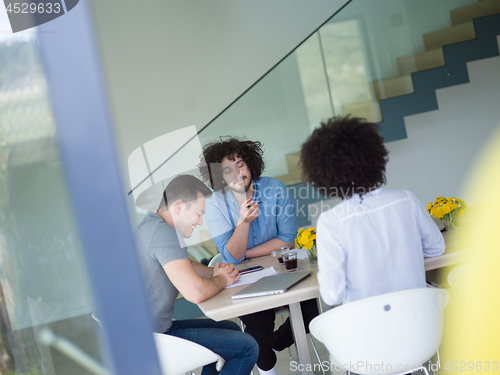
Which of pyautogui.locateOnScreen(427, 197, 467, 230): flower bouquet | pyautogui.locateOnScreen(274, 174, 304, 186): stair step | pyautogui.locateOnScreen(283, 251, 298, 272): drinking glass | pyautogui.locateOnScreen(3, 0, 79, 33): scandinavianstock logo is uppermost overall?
pyautogui.locateOnScreen(3, 0, 79, 33): scandinavianstock logo

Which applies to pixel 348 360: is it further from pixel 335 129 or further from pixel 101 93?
pixel 101 93

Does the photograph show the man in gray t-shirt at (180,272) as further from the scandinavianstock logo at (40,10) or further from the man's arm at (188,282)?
the scandinavianstock logo at (40,10)

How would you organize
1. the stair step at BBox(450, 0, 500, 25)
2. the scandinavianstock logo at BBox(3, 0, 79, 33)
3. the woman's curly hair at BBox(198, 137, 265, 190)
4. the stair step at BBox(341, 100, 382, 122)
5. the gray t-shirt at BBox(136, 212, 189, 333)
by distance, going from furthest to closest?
the stair step at BBox(450, 0, 500, 25) → the stair step at BBox(341, 100, 382, 122) → the woman's curly hair at BBox(198, 137, 265, 190) → the gray t-shirt at BBox(136, 212, 189, 333) → the scandinavianstock logo at BBox(3, 0, 79, 33)

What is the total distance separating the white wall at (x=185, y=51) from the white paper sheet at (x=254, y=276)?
126 inches

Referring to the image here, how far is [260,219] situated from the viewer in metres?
2.63

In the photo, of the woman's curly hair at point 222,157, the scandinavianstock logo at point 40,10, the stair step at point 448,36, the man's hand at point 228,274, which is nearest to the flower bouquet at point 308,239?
the man's hand at point 228,274

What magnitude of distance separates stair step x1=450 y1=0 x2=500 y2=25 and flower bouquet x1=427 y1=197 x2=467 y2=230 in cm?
299

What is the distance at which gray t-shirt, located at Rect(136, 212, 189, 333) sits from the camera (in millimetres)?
1805

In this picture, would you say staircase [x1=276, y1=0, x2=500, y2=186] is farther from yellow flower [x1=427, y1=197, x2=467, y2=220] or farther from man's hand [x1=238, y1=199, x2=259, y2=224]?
yellow flower [x1=427, y1=197, x2=467, y2=220]

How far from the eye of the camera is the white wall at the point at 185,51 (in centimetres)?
502

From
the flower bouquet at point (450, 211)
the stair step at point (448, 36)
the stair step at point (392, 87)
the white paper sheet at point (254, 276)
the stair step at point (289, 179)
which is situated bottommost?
the white paper sheet at point (254, 276)

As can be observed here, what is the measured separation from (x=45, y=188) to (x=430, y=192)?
4.62 m

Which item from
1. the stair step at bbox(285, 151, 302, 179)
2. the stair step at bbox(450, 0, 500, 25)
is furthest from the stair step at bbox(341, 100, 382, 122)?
the stair step at bbox(450, 0, 500, 25)

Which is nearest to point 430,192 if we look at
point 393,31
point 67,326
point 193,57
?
point 393,31
